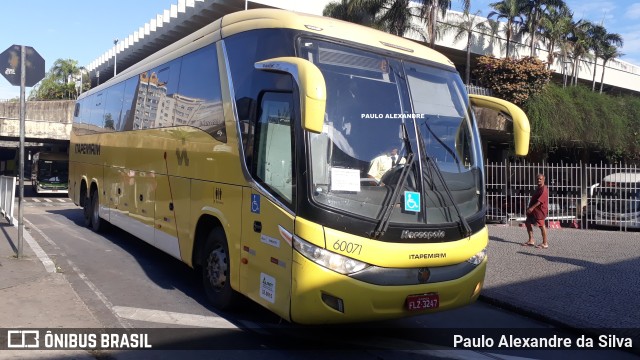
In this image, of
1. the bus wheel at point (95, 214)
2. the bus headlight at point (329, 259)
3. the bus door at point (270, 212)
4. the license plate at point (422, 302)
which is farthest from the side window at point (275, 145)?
the bus wheel at point (95, 214)

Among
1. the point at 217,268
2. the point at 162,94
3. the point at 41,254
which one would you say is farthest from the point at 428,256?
the point at 41,254

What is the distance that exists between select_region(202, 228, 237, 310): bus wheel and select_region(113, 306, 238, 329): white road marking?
10.7 inches

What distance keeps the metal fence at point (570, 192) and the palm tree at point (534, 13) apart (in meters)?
27.8

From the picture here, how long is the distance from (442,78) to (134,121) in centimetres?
630

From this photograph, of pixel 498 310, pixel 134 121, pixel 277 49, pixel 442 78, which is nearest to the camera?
pixel 277 49

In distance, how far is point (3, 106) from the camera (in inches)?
1326

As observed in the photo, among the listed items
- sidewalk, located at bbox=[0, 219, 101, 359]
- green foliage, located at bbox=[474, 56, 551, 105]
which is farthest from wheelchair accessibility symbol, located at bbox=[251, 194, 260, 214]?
green foliage, located at bbox=[474, 56, 551, 105]

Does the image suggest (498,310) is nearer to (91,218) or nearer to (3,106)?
(91,218)

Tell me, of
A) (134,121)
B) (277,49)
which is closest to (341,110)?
(277,49)

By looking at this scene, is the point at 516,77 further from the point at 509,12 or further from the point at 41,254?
the point at 509,12

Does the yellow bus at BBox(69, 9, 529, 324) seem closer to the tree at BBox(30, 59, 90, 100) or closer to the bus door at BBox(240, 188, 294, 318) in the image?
the bus door at BBox(240, 188, 294, 318)

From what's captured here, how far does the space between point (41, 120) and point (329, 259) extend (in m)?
33.3

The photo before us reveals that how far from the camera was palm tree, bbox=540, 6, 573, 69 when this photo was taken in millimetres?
42141

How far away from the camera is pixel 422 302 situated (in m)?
5.26
